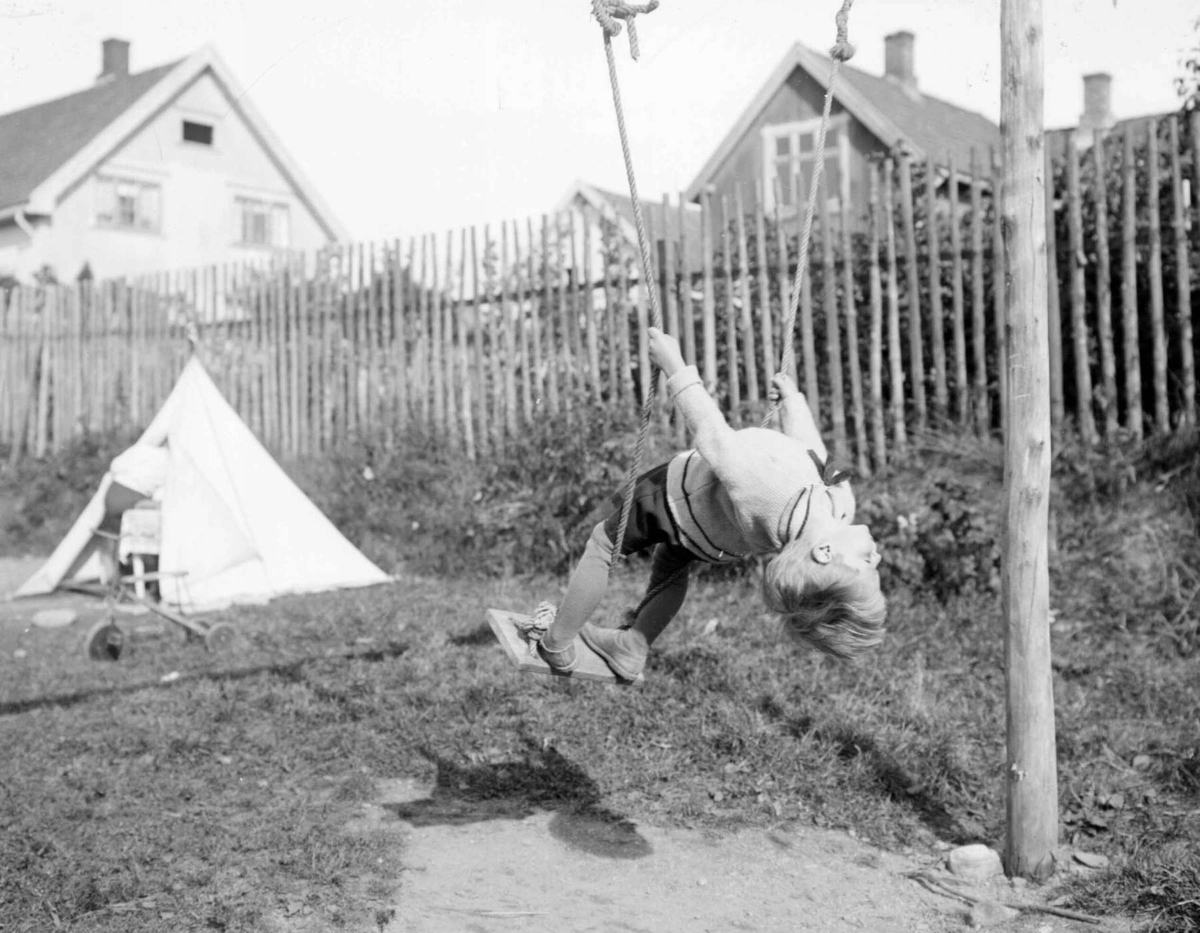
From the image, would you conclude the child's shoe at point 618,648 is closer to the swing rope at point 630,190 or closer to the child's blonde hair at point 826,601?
the swing rope at point 630,190

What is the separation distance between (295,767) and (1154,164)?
5.54 m

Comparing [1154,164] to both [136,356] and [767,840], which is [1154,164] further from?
[136,356]

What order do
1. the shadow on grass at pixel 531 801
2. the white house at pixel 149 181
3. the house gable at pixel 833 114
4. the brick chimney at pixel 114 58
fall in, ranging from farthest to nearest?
the brick chimney at pixel 114 58, the white house at pixel 149 181, the house gable at pixel 833 114, the shadow on grass at pixel 531 801

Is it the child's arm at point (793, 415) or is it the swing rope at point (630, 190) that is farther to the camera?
the child's arm at point (793, 415)

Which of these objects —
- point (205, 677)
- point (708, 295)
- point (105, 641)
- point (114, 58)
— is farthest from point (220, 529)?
point (114, 58)

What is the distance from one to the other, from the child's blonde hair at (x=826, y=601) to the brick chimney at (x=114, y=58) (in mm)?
27899

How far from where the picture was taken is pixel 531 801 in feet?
16.1

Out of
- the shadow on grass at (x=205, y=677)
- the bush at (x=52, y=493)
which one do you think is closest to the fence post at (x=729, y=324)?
the shadow on grass at (x=205, y=677)

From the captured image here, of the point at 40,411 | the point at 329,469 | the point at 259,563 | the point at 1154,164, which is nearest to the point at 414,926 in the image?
the point at 259,563

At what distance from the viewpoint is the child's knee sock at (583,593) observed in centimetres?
392

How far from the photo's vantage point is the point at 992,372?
7.65 metres

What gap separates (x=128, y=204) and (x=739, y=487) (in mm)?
22667

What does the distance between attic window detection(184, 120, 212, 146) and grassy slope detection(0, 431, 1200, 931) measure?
20378mm

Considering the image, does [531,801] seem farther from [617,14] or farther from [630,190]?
[617,14]
